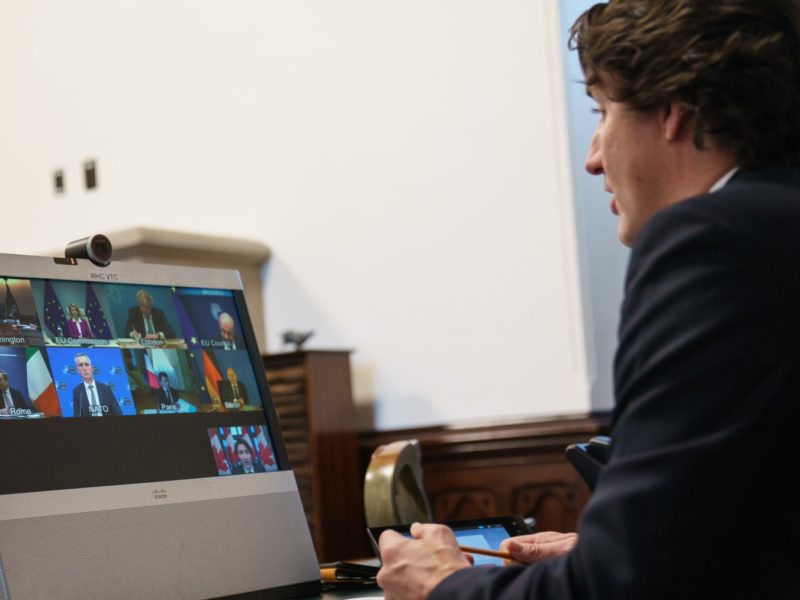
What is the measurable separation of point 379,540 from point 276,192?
13.4 ft

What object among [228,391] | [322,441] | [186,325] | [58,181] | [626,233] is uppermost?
[58,181]

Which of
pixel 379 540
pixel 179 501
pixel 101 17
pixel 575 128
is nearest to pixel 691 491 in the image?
pixel 379 540

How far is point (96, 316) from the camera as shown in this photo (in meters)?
1.69

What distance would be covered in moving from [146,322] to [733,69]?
96 cm

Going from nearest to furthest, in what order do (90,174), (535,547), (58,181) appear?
(535,547) < (90,174) < (58,181)

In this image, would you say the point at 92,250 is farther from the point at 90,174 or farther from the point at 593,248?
the point at 90,174

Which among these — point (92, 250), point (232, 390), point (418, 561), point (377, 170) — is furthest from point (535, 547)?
point (377, 170)

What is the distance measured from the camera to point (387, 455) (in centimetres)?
211

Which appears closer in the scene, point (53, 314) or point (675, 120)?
point (675, 120)

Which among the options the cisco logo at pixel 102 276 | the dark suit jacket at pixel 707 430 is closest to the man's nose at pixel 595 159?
the dark suit jacket at pixel 707 430

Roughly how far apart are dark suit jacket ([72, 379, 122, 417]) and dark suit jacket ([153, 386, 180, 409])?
7 cm

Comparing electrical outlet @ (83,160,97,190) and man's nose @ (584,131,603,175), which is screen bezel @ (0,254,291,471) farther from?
electrical outlet @ (83,160,97,190)

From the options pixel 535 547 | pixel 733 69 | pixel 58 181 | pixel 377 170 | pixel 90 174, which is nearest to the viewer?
pixel 733 69

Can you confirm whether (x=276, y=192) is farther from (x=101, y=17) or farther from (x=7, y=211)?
(x=7, y=211)
